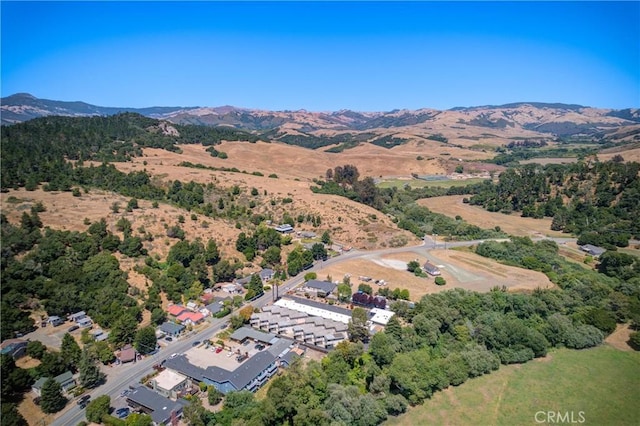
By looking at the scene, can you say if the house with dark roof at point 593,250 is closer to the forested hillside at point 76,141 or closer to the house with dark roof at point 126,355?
the house with dark roof at point 126,355

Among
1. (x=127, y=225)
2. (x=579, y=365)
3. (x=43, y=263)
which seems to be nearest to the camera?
(x=579, y=365)

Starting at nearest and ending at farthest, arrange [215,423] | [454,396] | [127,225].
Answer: [215,423] → [454,396] → [127,225]

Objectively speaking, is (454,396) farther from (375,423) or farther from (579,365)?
(579,365)

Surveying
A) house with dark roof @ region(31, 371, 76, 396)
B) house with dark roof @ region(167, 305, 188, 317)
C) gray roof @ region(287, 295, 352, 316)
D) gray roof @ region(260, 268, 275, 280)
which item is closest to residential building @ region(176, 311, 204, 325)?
house with dark roof @ region(167, 305, 188, 317)

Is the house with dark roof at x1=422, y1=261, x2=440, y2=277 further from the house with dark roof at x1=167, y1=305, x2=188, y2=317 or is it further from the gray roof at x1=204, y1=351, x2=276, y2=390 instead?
the house with dark roof at x1=167, y1=305, x2=188, y2=317

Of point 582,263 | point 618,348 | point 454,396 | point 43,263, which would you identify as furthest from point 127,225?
point 582,263

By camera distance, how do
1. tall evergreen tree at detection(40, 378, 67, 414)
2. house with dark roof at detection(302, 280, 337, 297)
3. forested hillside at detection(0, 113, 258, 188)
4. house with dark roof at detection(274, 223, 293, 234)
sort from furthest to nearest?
house with dark roof at detection(274, 223, 293, 234) → forested hillside at detection(0, 113, 258, 188) → house with dark roof at detection(302, 280, 337, 297) → tall evergreen tree at detection(40, 378, 67, 414)
